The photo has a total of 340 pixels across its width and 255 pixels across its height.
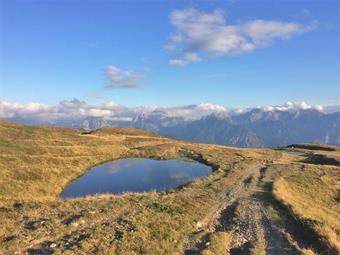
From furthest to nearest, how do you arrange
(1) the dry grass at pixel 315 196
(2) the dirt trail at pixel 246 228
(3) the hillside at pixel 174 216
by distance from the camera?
(1) the dry grass at pixel 315 196 < (2) the dirt trail at pixel 246 228 < (3) the hillside at pixel 174 216

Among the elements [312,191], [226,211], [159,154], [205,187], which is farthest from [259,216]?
[159,154]

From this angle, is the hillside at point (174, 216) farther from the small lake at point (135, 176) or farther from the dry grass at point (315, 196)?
the small lake at point (135, 176)

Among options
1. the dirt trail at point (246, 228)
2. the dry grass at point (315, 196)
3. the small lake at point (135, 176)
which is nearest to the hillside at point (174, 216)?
the dirt trail at point (246, 228)

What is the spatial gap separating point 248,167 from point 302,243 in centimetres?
4117

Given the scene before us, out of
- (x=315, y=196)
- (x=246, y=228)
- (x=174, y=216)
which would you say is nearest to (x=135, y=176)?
(x=315, y=196)

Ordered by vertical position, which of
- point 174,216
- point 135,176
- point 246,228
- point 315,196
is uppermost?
point 174,216

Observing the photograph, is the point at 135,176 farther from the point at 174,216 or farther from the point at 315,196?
the point at 174,216

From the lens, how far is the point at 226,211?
35.8 meters

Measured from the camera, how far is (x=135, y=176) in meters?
64.7

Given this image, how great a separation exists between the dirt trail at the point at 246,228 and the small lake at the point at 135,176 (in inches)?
641

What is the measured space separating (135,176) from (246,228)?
36793 millimetres

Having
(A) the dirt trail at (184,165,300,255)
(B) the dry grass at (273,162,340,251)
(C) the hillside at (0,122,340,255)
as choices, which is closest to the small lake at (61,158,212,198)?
(C) the hillside at (0,122,340,255)

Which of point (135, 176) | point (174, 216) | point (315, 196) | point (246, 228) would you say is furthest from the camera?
point (135, 176)

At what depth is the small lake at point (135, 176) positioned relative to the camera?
5308 cm
